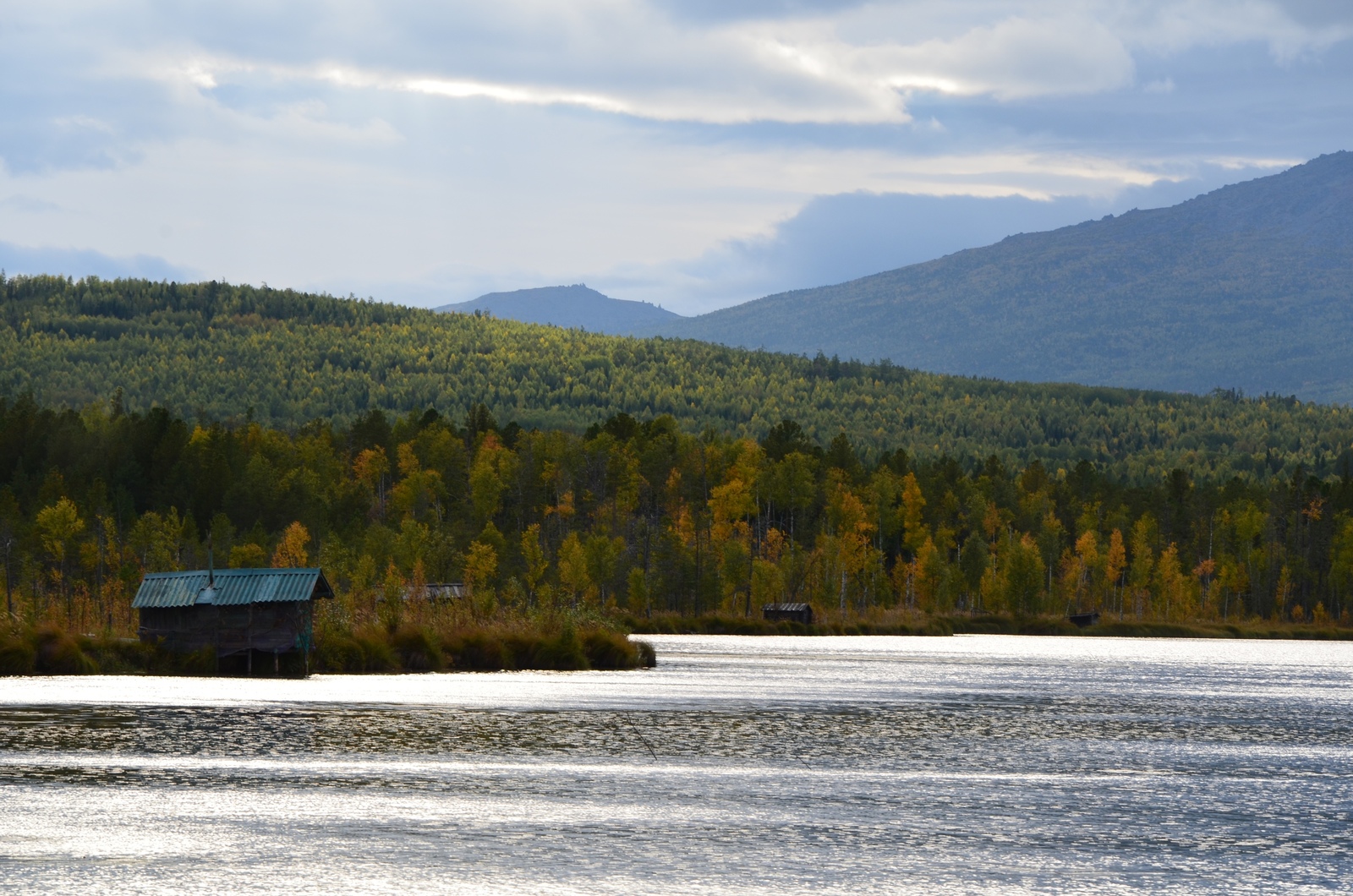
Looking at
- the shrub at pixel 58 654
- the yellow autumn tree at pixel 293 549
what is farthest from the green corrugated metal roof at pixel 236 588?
the yellow autumn tree at pixel 293 549

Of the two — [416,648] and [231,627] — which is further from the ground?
[231,627]

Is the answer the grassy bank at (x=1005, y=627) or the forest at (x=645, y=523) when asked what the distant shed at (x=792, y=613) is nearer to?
the grassy bank at (x=1005, y=627)

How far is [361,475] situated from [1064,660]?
309 feet

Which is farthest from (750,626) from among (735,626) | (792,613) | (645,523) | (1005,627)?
(1005,627)

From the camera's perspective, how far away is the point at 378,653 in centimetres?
6456

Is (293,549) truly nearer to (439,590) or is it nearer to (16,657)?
(439,590)

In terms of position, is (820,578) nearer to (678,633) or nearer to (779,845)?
(678,633)

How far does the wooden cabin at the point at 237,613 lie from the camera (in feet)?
206

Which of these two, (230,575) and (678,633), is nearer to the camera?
(230,575)

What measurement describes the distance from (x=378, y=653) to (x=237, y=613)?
5.70 m

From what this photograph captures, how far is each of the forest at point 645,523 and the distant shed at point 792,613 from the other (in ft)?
11.6

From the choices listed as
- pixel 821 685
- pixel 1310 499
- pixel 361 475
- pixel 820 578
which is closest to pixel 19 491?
pixel 361 475

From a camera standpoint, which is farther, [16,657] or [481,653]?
[481,653]

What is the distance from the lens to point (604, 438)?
559ft
